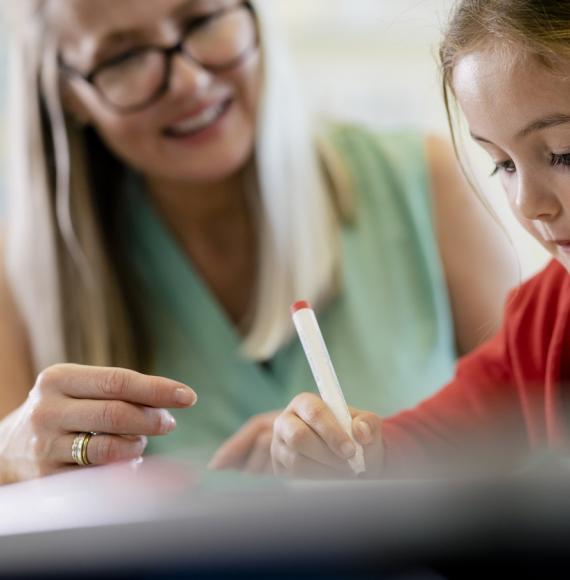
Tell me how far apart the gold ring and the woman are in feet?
1.05

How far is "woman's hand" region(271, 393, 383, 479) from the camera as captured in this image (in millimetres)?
501

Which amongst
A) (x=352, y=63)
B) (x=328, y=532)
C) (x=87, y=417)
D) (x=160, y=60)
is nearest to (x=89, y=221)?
(x=160, y=60)

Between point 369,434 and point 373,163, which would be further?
point 373,163

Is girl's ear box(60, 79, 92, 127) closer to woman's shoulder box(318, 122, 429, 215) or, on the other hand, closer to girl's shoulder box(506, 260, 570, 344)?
woman's shoulder box(318, 122, 429, 215)

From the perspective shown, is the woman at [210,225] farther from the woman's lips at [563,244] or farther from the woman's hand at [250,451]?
the woman's lips at [563,244]

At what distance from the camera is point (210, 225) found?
4.14 feet

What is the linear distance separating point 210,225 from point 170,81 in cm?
27

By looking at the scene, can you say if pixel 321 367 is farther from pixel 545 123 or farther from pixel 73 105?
pixel 73 105

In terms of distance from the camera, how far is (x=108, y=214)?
1.25 metres

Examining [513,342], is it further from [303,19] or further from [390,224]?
[303,19]

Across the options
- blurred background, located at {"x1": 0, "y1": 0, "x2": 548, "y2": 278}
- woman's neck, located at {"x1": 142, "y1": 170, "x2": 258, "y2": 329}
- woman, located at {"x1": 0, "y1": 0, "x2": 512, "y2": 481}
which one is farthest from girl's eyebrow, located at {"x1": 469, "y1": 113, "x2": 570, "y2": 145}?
blurred background, located at {"x1": 0, "y1": 0, "x2": 548, "y2": 278}

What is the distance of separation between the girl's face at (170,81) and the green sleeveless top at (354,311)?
156mm

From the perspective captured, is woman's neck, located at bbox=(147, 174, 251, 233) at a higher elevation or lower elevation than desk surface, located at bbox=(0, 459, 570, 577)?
higher

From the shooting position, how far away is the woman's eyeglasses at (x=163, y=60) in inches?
40.9
